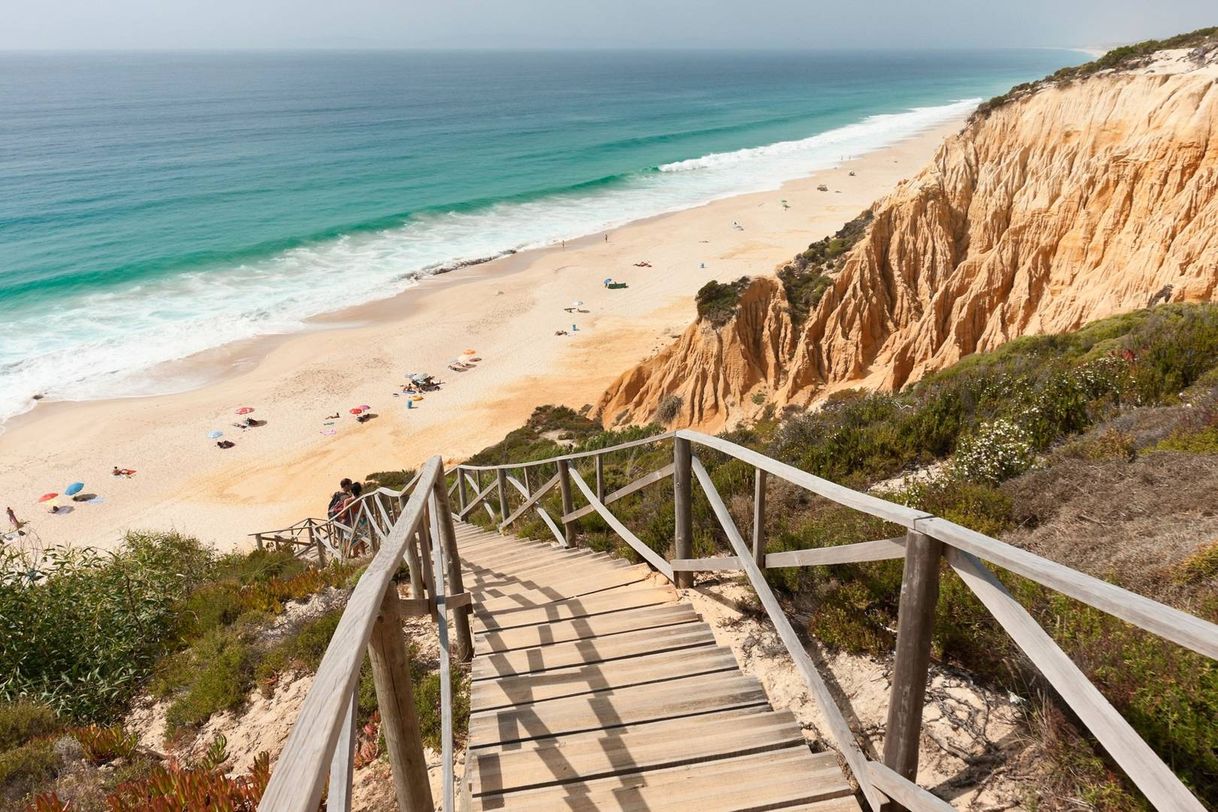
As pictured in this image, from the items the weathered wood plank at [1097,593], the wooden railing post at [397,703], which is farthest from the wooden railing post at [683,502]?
the wooden railing post at [397,703]

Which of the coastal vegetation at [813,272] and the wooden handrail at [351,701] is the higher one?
the wooden handrail at [351,701]

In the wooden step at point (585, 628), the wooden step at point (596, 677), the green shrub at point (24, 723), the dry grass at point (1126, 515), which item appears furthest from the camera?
the green shrub at point (24, 723)

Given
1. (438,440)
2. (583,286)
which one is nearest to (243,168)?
(583,286)

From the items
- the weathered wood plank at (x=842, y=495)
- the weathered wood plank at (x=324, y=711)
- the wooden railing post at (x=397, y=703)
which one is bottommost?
the wooden railing post at (x=397, y=703)

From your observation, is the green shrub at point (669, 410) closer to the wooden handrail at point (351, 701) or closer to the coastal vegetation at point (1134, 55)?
the coastal vegetation at point (1134, 55)

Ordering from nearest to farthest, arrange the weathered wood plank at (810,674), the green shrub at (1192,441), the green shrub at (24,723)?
1. the weathered wood plank at (810,674)
2. the green shrub at (1192,441)
3. the green shrub at (24,723)

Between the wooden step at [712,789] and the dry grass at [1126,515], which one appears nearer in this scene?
the wooden step at [712,789]

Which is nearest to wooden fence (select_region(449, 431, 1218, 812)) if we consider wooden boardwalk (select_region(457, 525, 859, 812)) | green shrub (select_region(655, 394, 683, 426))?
wooden boardwalk (select_region(457, 525, 859, 812))
